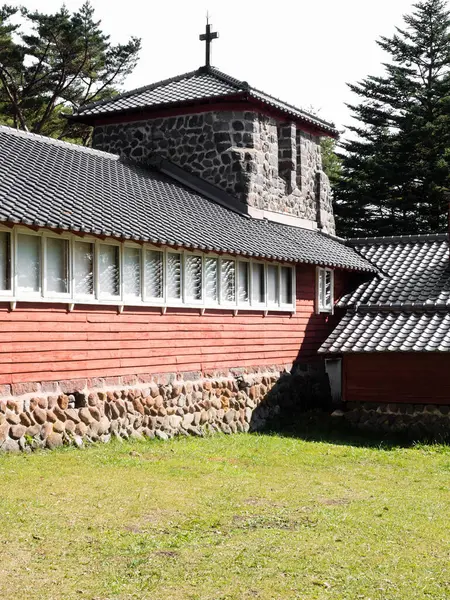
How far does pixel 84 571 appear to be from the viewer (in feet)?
24.9

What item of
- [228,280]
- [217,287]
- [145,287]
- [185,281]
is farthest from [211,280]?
[145,287]

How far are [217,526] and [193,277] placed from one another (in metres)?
8.07

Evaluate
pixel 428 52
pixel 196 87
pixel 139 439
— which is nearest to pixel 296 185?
pixel 196 87

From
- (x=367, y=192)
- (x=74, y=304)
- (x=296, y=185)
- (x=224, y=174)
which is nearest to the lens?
(x=74, y=304)

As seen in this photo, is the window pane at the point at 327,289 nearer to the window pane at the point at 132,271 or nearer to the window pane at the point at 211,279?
the window pane at the point at 211,279

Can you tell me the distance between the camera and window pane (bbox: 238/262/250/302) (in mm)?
18323

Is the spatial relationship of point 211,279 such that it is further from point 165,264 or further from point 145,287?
point 145,287

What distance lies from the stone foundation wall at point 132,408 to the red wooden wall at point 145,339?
0.63ft

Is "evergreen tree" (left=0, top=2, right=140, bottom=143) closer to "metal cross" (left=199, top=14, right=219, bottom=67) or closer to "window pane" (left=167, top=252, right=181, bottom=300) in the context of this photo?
"metal cross" (left=199, top=14, right=219, bottom=67)

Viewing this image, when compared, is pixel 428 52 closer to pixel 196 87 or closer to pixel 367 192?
pixel 367 192

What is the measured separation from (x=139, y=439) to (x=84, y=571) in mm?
7662

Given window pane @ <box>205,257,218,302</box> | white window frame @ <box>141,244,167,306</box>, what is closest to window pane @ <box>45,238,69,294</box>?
white window frame @ <box>141,244,167,306</box>

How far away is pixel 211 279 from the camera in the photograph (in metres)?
17.4

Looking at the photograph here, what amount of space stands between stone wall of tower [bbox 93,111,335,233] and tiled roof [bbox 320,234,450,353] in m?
2.77
